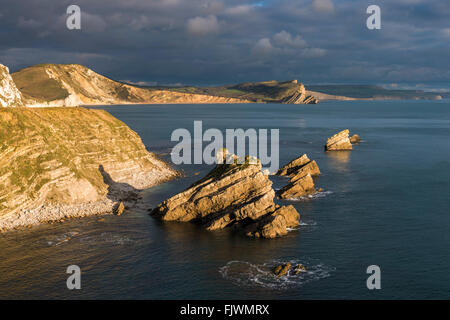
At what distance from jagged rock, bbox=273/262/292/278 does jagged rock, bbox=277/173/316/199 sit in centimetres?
3156

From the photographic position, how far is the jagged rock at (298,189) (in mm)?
80750

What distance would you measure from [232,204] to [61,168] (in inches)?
1320

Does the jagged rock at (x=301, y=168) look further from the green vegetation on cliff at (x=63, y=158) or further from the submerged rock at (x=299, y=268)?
the submerged rock at (x=299, y=268)

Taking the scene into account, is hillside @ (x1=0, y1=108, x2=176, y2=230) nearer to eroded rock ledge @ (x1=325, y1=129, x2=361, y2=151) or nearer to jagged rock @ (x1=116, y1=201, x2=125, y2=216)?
jagged rock @ (x1=116, y1=201, x2=125, y2=216)

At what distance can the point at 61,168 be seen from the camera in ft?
A: 248

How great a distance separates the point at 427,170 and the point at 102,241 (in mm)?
87023

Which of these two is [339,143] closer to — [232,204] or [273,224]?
[232,204]

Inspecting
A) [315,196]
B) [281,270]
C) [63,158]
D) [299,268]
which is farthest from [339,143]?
[281,270]

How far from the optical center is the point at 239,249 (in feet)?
181

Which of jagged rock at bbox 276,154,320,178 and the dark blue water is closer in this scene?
the dark blue water

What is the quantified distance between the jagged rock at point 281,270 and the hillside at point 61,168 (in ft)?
118

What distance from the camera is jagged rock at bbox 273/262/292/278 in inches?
1876

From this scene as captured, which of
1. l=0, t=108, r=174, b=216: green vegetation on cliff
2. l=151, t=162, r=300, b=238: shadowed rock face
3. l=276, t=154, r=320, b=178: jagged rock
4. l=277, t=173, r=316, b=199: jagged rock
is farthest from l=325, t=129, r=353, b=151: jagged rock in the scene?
l=151, t=162, r=300, b=238: shadowed rock face
